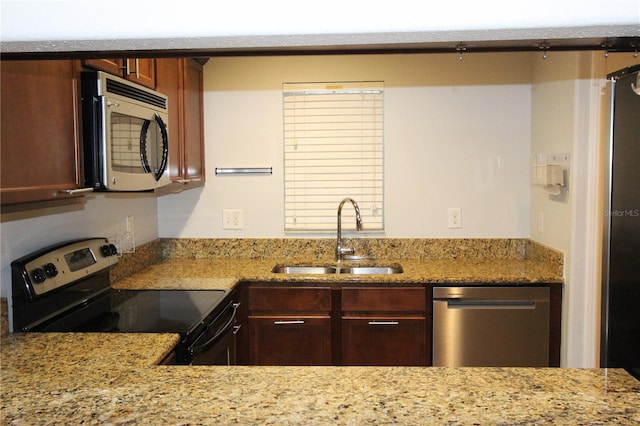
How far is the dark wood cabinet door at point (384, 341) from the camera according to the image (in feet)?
9.91

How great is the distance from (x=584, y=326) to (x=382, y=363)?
1.01 metres

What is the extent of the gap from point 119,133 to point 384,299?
5.14 feet

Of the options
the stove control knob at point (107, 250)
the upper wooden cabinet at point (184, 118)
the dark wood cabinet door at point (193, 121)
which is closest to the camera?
the stove control knob at point (107, 250)

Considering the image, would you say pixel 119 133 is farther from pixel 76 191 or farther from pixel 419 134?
pixel 419 134

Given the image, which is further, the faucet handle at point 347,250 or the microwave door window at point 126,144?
the faucet handle at point 347,250

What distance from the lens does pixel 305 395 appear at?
1332 millimetres

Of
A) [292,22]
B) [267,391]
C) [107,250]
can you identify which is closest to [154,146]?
[107,250]

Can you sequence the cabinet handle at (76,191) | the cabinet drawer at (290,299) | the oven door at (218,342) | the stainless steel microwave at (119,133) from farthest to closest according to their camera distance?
1. the cabinet drawer at (290,299)
2. the oven door at (218,342)
3. the stainless steel microwave at (119,133)
4. the cabinet handle at (76,191)

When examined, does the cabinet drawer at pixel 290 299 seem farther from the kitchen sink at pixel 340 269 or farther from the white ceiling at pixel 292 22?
the white ceiling at pixel 292 22

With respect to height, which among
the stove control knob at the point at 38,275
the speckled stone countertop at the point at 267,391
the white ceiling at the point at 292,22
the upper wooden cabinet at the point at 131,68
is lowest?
the speckled stone countertop at the point at 267,391

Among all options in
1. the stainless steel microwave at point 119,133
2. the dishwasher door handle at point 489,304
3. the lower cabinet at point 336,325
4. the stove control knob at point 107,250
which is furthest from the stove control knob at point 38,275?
the dishwasher door handle at point 489,304

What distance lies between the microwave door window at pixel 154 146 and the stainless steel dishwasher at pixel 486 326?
58.2 inches

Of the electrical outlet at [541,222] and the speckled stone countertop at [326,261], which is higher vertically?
the electrical outlet at [541,222]

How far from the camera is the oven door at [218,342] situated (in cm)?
211
